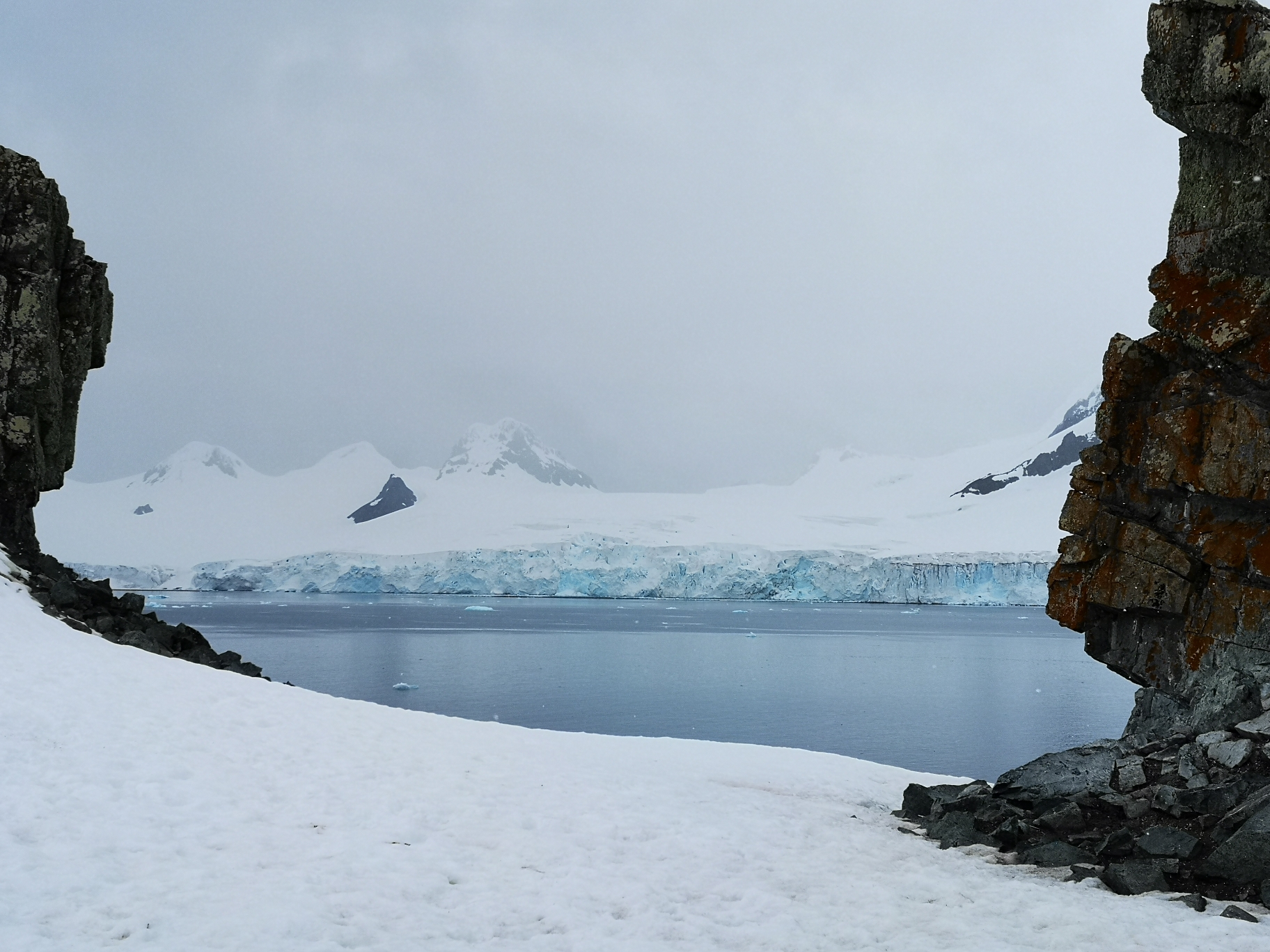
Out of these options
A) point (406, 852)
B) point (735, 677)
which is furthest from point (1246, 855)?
point (735, 677)

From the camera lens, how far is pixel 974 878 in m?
10.0

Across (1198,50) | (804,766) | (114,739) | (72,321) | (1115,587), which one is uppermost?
(1198,50)

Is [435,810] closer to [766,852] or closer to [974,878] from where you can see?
[766,852]

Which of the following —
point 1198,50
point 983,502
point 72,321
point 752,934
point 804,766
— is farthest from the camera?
point 983,502

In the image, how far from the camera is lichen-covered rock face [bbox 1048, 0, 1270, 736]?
40.8 ft

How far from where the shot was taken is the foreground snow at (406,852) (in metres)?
7.70

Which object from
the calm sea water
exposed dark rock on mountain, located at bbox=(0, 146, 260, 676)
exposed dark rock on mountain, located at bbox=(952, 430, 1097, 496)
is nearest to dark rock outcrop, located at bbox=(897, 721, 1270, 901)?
exposed dark rock on mountain, located at bbox=(0, 146, 260, 676)

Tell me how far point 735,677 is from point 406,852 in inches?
1596

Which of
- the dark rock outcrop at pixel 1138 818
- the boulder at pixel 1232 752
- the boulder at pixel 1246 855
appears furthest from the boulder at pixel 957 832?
the boulder at pixel 1246 855

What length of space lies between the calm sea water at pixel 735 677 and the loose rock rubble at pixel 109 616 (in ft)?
48.2

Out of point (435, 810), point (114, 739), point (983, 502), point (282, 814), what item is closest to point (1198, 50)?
point (435, 810)

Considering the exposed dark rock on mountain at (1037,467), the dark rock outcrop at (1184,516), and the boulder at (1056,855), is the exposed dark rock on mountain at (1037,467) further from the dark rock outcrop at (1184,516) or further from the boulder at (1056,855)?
the boulder at (1056,855)

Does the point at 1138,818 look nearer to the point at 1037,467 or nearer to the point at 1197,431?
the point at 1197,431

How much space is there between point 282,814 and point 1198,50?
14.5 metres
